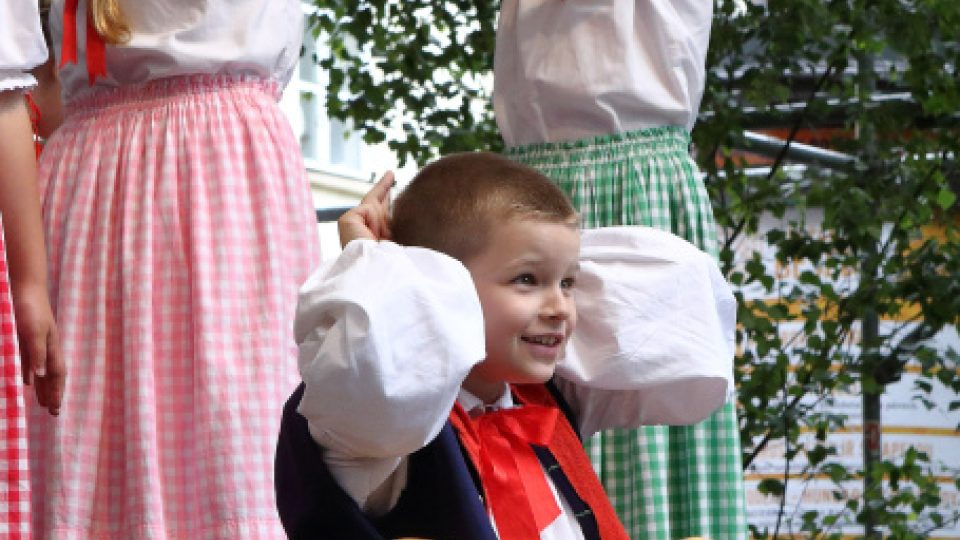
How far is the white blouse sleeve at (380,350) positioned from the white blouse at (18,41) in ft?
2.58

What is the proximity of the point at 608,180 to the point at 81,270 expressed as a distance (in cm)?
88

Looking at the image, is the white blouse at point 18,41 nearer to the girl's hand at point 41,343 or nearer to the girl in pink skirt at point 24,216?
the girl in pink skirt at point 24,216

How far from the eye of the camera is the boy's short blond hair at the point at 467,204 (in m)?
2.03

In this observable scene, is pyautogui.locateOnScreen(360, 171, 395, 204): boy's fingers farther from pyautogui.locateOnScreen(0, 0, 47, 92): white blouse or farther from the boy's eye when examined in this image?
pyautogui.locateOnScreen(0, 0, 47, 92): white blouse

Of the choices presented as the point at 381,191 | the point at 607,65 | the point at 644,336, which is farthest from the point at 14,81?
the point at 607,65

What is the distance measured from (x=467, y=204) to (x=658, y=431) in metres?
0.92

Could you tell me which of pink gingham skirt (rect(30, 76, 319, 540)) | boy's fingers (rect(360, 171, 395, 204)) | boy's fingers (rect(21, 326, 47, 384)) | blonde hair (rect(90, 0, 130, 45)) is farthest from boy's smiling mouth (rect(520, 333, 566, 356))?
blonde hair (rect(90, 0, 130, 45))

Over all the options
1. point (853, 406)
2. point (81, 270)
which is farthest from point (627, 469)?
point (853, 406)

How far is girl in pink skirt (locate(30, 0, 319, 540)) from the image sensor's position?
2504mm

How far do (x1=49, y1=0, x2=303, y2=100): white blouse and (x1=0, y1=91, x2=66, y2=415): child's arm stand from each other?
0.94 feet

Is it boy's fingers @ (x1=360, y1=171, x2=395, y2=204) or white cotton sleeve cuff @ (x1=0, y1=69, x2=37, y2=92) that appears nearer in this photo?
boy's fingers @ (x1=360, y1=171, x2=395, y2=204)

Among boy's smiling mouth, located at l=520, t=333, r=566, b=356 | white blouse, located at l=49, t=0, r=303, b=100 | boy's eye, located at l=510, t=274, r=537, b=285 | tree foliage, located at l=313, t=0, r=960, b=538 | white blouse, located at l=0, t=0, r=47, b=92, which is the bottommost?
tree foliage, located at l=313, t=0, r=960, b=538

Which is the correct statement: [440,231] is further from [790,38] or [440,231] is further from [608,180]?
[790,38]

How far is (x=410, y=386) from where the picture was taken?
167cm
